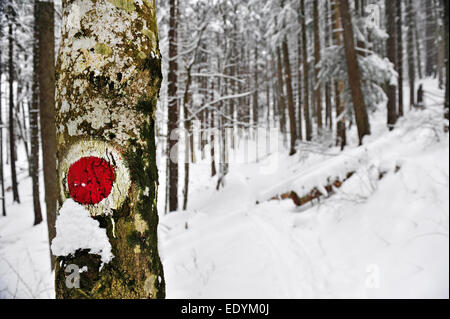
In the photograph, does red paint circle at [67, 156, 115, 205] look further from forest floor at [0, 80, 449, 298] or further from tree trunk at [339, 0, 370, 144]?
tree trunk at [339, 0, 370, 144]

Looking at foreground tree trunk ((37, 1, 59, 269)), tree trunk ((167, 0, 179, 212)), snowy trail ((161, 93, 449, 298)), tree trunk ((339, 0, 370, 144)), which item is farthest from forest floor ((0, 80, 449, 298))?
tree trunk ((339, 0, 370, 144))

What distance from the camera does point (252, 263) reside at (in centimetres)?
462

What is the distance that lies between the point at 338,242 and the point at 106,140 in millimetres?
5018

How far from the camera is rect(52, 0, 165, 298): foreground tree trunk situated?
1.01m

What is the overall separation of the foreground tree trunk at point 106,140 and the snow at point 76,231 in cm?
1

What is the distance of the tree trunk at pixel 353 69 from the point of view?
945 centimetres

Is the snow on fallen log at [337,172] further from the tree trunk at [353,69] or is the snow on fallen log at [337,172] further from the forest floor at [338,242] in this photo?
the tree trunk at [353,69]

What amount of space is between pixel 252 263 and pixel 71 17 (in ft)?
15.0

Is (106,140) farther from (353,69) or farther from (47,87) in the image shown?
(353,69)

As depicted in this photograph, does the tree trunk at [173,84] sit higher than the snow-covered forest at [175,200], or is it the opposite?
the tree trunk at [173,84]

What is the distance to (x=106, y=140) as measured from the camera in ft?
3.36

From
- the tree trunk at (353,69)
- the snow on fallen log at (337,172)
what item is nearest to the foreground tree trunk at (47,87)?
the snow on fallen log at (337,172)
